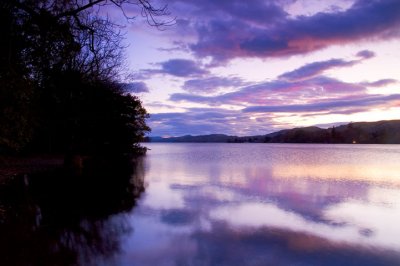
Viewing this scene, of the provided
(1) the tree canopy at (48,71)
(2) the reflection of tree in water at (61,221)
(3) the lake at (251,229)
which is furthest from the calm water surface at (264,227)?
(1) the tree canopy at (48,71)

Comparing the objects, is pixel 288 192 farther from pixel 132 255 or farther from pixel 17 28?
pixel 17 28

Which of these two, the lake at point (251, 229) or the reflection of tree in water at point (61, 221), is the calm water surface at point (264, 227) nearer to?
the lake at point (251, 229)

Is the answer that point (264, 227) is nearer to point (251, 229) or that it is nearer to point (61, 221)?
point (251, 229)

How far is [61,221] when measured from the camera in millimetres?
10461

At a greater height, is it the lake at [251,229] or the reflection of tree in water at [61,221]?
the reflection of tree in water at [61,221]

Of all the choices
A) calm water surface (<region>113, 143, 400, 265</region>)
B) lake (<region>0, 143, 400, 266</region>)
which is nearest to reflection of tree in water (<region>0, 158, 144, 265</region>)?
lake (<region>0, 143, 400, 266</region>)

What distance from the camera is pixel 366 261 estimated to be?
301 inches

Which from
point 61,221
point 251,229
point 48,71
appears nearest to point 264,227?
point 251,229

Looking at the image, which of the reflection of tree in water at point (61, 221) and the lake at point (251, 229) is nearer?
the reflection of tree in water at point (61, 221)

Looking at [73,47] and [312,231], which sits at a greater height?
[73,47]

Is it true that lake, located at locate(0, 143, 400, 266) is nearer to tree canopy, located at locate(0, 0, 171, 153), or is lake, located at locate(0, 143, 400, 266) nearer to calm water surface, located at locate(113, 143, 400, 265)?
calm water surface, located at locate(113, 143, 400, 265)

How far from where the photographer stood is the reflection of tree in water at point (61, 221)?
299 inches

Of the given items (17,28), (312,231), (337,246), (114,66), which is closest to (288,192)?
(312,231)

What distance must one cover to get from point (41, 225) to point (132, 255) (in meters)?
3.61
